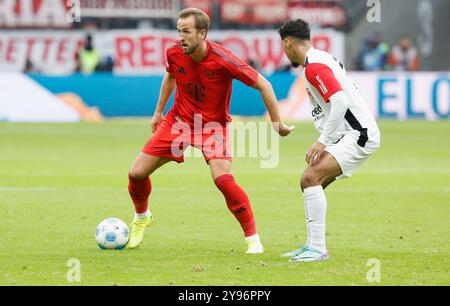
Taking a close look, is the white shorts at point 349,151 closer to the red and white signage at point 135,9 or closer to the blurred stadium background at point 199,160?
the blurred stadium background at point 199,160

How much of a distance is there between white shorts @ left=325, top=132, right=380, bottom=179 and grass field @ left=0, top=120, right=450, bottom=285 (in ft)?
2.66

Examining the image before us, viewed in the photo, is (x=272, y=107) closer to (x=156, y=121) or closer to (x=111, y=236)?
(x=156, y=121)

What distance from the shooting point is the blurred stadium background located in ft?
29.8

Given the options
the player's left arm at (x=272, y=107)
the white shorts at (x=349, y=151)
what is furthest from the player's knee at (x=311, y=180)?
the player's left arm at (x=272, y=107)

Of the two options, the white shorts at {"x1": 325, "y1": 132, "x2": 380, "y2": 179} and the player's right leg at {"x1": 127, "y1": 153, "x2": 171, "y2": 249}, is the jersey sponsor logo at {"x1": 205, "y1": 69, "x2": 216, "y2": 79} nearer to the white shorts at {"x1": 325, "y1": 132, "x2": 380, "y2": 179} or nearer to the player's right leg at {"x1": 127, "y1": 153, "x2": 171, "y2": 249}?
the player's right leg at {"x1": 127, "y1": 153, "x2": 171, "y2": 249}

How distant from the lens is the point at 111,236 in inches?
383

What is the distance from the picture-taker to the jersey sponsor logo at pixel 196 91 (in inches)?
381

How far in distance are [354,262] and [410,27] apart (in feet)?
107

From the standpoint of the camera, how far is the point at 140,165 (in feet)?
32.1

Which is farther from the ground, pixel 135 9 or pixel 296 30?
pixel 296 30

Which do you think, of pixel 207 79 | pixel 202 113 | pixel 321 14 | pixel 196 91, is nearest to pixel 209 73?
pixel 207 79

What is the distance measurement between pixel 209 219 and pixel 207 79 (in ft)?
9.23

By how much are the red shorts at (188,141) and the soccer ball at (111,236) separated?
2.40ft
